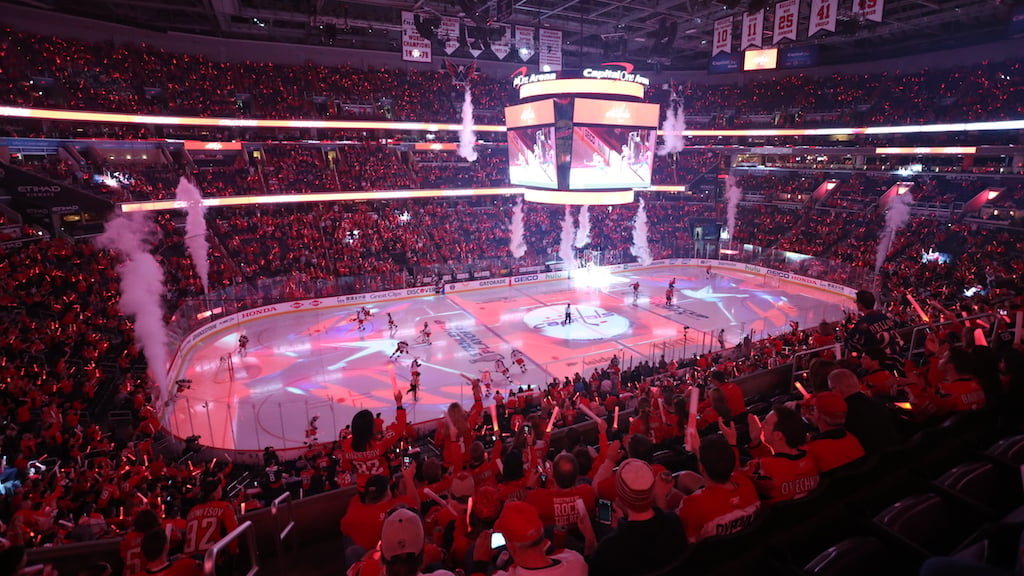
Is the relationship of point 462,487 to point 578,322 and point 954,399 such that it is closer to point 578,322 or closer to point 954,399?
point 954,399

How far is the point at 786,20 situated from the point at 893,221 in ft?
74.5

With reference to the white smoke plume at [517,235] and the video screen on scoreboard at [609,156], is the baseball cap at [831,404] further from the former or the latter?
the white smoke plume at [517,235]

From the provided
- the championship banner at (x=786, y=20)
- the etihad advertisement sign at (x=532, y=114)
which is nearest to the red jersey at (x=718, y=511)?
the championship banner at (x=786, y=20)

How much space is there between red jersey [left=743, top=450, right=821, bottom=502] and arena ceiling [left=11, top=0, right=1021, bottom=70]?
21319 mm

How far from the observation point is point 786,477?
11.9 ft

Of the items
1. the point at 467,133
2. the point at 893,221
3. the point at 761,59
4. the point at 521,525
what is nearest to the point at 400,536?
the point at 521,525

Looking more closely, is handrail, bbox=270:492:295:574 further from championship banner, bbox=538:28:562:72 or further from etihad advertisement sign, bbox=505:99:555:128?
championship banner, bbox=538:28:562:72

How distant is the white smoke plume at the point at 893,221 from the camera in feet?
102

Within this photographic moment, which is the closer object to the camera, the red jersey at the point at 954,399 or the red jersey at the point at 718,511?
the red jersey at the point at 718,511

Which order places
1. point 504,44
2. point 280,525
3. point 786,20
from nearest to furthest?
point 280,525, point 786,20, point 504,44

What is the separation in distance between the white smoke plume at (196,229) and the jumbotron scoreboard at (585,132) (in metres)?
16.6

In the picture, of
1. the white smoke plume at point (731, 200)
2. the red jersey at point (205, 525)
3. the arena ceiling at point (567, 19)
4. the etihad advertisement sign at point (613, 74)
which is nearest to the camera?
the red jersey at point (205, 525)

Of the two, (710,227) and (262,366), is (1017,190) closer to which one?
(710,227)

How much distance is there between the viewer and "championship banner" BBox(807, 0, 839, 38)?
16706 mm
